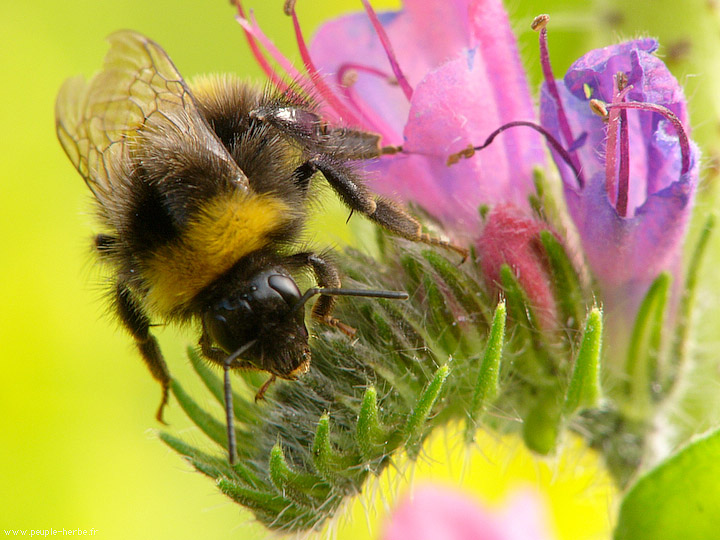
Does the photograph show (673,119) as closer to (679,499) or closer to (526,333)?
(526,333)

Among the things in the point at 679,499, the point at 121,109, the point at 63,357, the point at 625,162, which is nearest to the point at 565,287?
the point at 625,162

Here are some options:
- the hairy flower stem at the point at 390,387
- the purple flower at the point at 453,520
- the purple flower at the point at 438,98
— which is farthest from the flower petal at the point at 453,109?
the purple flower at the point at 453,520

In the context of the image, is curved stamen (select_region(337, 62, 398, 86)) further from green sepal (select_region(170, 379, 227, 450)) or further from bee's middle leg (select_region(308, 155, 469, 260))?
green sepal (select_region(170, 379, 227, 450))

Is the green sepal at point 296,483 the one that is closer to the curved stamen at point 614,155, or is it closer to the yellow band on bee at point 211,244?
the yellow band on bee at point 211,244

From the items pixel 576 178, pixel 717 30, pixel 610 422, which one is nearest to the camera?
pixel 576 178

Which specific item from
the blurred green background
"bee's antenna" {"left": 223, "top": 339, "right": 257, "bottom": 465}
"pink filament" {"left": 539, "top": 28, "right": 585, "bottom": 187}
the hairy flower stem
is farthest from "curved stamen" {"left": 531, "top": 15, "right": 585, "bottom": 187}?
the blurred green background

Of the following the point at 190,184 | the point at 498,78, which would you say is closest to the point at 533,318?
the point at 498,78

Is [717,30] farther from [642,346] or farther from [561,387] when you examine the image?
[561,387]

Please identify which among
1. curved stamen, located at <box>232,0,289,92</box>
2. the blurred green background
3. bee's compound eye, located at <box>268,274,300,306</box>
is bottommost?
the blurred green background
